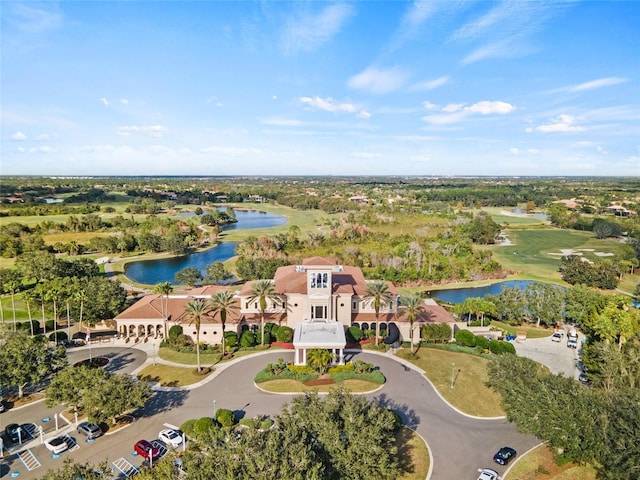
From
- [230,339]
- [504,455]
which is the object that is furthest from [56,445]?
[504,455]

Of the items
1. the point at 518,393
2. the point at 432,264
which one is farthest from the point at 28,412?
the point at 432,264

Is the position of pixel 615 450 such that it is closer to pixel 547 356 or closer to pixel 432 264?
pixel 547 356

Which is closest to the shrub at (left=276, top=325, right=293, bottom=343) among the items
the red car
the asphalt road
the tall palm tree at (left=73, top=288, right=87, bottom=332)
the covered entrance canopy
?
the covered entrance canopy

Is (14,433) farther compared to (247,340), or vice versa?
(247,340)

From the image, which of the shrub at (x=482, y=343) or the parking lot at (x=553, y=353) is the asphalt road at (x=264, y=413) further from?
the parking lot at (x=553, y=353)

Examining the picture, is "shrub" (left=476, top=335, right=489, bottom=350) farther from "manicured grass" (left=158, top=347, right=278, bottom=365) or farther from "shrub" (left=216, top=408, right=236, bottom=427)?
"shrub" (left=216, top=408, right=236, bottom=427)

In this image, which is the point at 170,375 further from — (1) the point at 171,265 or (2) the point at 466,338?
(1) the point at 171,265
